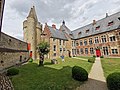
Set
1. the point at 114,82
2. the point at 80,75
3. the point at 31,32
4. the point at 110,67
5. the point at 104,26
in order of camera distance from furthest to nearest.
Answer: the point at 104,26
the point at 31,32
the point at 110,67
the point at 80,75
the point at 114,82

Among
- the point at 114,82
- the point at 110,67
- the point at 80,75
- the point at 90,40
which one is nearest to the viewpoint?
the point at 114,82

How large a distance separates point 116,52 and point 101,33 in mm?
7848

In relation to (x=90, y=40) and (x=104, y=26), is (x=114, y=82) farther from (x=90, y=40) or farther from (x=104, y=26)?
(x=90, y=40)

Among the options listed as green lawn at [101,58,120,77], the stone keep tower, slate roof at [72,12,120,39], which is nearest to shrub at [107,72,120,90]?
green lawn at [101,58,120,77]

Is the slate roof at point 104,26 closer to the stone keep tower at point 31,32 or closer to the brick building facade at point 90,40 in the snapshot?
the brick building facade at point 90,40

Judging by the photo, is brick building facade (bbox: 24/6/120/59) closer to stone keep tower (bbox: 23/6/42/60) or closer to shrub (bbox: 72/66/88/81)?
stone keep tower (bbox: 23/6/42/60)

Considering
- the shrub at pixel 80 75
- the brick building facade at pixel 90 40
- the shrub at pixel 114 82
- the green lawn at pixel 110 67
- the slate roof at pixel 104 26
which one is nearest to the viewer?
the shrub at pixel 114 82

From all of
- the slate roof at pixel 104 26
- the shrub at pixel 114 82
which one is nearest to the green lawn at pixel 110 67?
the shrub at pixel 114 82

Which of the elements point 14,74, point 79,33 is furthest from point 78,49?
point 14,74

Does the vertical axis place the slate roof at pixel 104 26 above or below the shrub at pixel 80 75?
above

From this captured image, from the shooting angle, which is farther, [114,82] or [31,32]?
[31,32]

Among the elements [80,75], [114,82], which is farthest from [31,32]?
[114,82]

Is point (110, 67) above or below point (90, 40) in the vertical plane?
below

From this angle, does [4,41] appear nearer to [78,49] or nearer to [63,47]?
[63,47]
